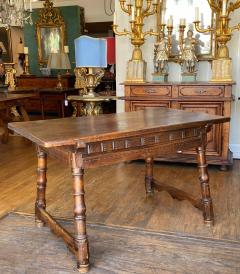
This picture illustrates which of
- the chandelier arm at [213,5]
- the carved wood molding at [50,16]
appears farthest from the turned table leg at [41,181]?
the carved wood molding at [50,16]

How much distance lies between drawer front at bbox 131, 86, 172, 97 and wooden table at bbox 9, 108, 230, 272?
113 cm

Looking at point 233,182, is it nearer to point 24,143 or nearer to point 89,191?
point 89,191

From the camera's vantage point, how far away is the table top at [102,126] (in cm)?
165

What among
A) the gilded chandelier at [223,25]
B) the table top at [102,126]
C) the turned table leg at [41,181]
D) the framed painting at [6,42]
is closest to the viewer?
the table top at [102,126]

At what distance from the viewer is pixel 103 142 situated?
178 cm

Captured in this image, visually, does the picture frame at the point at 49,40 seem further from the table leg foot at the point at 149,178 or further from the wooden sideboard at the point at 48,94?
the table leg foot at the point at 149,178

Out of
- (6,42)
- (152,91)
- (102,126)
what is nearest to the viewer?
(102,126)

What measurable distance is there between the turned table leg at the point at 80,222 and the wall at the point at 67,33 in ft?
21.8

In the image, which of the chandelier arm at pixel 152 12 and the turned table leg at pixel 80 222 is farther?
the chandelier arm at pixel 152 12

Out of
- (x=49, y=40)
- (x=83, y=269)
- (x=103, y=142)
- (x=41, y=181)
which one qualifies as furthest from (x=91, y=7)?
(x=83, y=269)

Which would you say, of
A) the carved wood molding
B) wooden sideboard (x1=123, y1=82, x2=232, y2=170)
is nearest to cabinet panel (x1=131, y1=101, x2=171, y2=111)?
wooden sideboard (x1=123, y1=82, x2=232, y2=170)

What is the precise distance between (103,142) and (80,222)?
1.46 ft

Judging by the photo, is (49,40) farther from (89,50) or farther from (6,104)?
(89,50)

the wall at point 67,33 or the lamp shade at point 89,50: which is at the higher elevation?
the wall at point 67,33
